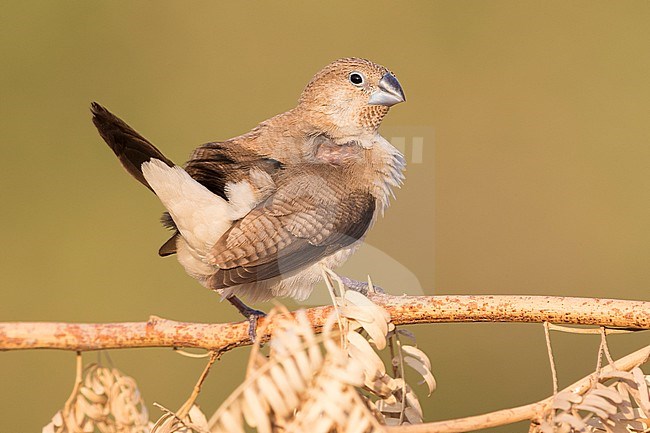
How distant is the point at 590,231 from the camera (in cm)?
466

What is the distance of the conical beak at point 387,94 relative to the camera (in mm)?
2291

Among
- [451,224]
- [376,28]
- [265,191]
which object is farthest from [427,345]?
[265,191]

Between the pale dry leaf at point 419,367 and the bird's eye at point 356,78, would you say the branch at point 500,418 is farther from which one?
the bird's eye at point 356,78

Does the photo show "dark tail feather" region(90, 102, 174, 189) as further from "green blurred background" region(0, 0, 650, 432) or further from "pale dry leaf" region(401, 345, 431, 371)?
"green blurred background" region(0, 0, 650, 432)

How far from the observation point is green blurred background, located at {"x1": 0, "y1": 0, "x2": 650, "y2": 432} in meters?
4.14

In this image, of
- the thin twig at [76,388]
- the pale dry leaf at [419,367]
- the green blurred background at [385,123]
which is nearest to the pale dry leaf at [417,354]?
the pale dry leaf at [419,367]

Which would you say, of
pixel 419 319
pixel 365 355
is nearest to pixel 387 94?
pixel 419 319

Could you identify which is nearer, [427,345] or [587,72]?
[427,345]

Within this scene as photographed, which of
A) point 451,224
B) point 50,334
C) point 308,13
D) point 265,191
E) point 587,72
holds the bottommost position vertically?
point 50,334

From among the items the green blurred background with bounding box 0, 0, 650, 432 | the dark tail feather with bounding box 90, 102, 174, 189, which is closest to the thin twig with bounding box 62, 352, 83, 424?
the dark tail feather with bounding box 90, 102, 174, 189

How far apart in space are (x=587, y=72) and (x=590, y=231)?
2.94ft

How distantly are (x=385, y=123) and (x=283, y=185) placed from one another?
2.02m

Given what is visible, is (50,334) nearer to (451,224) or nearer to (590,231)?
(451,224)

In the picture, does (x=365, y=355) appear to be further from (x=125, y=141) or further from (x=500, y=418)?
(x=125, y=141)
